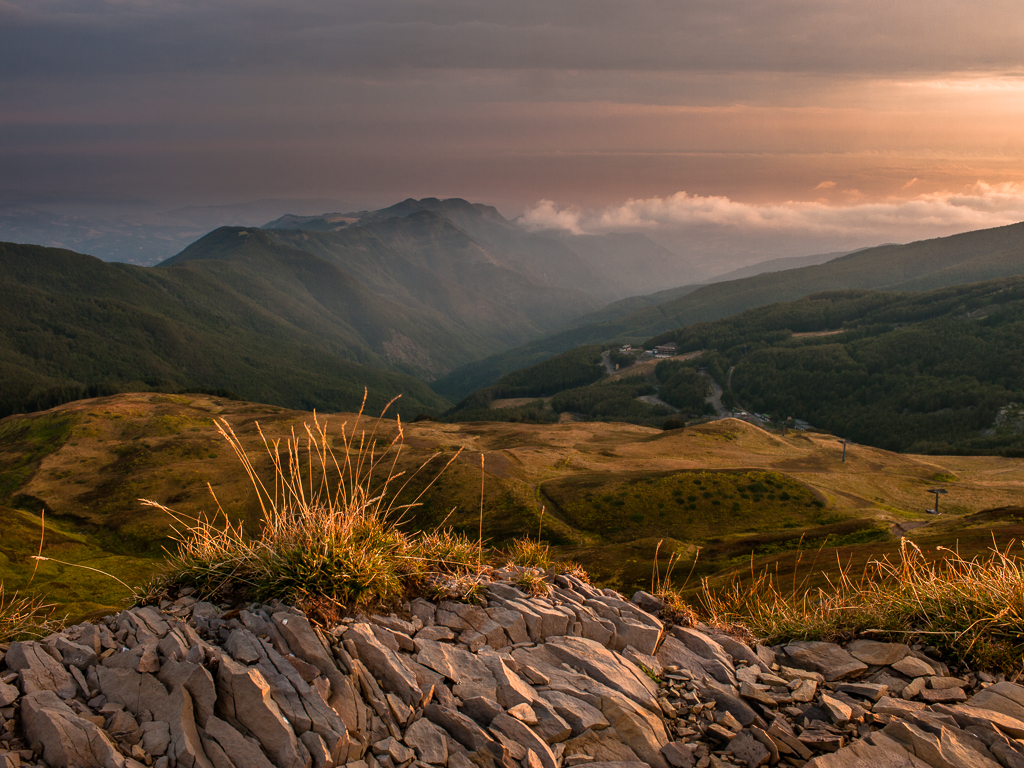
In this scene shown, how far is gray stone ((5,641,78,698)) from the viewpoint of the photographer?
6262 millimetres

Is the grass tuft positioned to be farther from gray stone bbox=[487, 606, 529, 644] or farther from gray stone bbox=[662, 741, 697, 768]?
gray stone bbox=[662, 741, 697, 768]

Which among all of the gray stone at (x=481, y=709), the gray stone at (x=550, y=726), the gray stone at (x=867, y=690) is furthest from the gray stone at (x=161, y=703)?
the gray stone at (x=867, y=690)

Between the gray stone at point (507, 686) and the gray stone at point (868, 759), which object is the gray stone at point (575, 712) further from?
the gray stone at point (868, 759)

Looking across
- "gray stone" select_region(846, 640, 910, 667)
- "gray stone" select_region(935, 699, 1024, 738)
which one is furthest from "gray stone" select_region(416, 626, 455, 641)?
"gray stone" select_region(935, 699, 1024, 738)

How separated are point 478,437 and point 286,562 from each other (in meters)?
116

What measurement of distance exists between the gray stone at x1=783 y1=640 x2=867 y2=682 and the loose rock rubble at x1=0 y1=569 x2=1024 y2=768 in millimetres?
31

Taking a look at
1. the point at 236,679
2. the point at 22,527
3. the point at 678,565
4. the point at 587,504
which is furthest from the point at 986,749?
the point at 22,527

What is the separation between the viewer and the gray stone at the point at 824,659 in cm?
841

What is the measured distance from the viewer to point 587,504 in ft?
237

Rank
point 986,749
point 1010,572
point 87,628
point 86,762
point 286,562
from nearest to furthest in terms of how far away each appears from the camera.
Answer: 1. point 86,762
2. point 986,749
3. point 87,628
4. point 286,562
5. point 1010,572

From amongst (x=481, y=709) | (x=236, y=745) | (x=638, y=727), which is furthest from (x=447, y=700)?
(x=638, y=727)

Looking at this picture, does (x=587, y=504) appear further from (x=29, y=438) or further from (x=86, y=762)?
(x=29, y=438)

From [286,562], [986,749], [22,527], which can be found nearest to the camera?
[986,749]

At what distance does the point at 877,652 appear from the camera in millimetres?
8734
